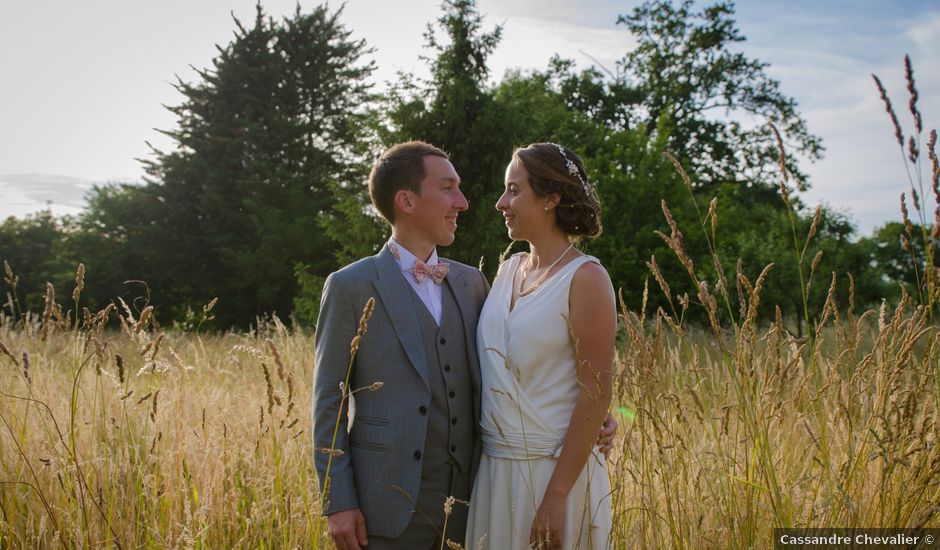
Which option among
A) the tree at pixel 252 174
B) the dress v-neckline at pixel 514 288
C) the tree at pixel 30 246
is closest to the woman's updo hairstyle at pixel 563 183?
the dress v-neckline at pixel 514 288

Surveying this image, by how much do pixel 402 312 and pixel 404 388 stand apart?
0.89 ft

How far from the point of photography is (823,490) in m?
2.44

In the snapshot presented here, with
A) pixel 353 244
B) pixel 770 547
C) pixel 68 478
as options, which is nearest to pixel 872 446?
pixel 770 547

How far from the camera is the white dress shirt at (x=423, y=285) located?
8.54ft

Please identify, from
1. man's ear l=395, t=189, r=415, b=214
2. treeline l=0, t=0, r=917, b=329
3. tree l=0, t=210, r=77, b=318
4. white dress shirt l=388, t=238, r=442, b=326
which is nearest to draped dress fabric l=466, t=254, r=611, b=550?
white dress shirt l=388, t=238, r=442, b=326

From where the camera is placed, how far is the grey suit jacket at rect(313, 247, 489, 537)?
2318mm

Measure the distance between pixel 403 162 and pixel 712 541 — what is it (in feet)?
5.92

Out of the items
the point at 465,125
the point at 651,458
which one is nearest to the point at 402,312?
the point at 651,458

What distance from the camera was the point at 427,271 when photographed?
2.61 meters

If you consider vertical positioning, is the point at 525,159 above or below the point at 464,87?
below

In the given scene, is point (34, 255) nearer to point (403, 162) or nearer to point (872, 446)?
point (403, 162)

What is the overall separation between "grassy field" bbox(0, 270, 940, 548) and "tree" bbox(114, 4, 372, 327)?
11.8 m

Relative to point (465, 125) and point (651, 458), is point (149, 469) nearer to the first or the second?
point (651, 458)

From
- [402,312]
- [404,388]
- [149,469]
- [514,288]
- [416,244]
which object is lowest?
[149,469]
